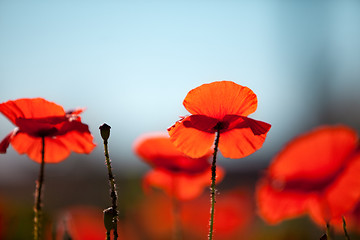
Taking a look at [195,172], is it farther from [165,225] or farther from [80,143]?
[165,225]

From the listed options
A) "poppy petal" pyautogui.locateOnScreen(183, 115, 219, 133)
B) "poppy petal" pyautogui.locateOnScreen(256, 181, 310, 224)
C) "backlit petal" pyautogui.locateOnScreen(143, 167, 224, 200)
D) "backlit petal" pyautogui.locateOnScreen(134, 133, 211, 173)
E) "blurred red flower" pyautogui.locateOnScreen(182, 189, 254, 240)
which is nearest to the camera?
"poppy petal" pyautogui.locateOnScreen(183, 115, 219, 133)

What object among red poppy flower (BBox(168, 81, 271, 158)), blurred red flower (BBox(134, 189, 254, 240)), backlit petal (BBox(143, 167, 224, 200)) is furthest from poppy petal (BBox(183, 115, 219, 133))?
blurred red flower (BBox(134, 189, 254, 240))

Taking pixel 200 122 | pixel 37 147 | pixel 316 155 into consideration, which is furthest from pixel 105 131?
pixel 316 155

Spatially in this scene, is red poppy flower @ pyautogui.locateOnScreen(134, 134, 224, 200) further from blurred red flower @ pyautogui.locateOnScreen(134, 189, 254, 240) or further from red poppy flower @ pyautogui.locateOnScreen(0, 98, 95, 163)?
blurred red flower @ pyautogui.locateOnScreen(134, 189, 254, 240)

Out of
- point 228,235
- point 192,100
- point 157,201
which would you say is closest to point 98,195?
point 157,201

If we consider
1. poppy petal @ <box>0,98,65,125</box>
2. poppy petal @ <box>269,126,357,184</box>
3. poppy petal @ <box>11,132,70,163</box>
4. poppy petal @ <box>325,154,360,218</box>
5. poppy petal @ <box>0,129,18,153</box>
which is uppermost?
poppy petal @ <box>0,98,65,125</box>

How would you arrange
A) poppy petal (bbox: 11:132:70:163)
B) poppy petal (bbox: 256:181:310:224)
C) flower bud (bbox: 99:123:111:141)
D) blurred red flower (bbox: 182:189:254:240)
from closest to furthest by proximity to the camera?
flower bud (bbox: 99:123:111:141) < poppy petal (bbox: 11:132:70:163) < poppy petal (bbox: 256:181:310:224) < blurred red flower (bbox: 182:189:254:240)

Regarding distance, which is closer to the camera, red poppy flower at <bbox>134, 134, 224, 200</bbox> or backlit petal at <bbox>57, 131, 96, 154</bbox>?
backlit petal at <bbox>57, 131, 96, 154</bbox>

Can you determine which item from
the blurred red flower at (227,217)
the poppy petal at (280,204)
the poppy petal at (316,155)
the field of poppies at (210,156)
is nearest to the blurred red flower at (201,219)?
the blurred red flower at (227,217)
